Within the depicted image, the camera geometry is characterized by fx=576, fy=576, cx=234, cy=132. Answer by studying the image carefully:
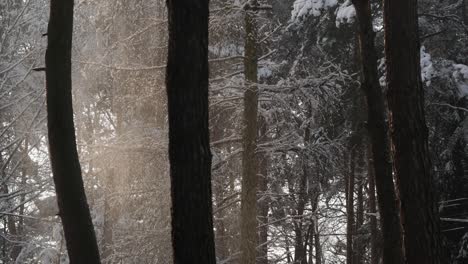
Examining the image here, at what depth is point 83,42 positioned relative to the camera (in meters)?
14.9

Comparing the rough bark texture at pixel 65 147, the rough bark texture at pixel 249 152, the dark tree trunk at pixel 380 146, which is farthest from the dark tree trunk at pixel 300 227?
the rough bark texture at pixel 65 147

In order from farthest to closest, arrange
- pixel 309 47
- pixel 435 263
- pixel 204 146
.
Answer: pixel 309 47 < pixel 435 263 < pixel 204 146

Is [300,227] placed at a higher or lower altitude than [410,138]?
lower

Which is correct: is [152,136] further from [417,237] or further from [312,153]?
[417,237]

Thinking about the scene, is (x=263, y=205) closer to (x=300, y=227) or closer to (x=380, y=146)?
(x=300, y=227)

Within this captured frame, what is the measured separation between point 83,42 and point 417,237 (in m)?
11.1

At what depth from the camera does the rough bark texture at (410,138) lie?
6066 millimetres

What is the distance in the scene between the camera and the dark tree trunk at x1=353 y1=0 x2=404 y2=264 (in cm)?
714

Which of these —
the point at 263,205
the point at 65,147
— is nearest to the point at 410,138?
the point at 65,147

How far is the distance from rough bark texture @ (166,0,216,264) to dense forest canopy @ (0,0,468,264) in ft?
0.04

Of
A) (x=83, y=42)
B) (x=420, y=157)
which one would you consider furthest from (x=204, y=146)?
(x=83, y=42)

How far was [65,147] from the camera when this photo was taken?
21.9 ft

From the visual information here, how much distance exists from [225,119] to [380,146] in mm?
5065

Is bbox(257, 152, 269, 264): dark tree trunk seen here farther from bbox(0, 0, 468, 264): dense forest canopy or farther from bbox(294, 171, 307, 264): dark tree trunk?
bbox(294, 171, 307, 264): dark tree trunk
